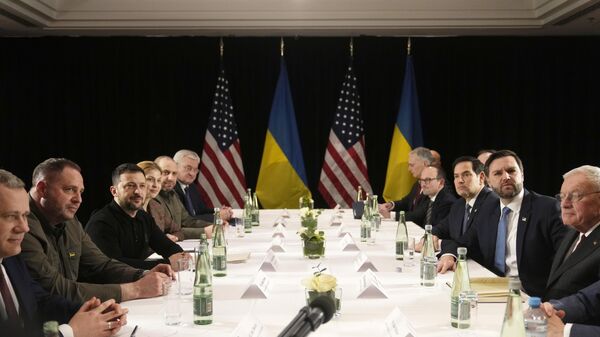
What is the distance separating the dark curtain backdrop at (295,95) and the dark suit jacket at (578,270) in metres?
5.11

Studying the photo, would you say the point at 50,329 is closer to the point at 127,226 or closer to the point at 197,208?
the point at 127,226

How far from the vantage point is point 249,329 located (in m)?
1.84

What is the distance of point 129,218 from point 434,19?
14.7 ft

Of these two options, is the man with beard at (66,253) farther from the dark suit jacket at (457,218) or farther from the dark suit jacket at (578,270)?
the dark suit jacket at (457,218)

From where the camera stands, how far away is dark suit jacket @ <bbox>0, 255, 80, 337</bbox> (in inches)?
82.4

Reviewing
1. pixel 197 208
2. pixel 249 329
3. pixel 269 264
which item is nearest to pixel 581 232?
pixel 269 264

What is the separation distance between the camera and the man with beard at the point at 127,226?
3564mm

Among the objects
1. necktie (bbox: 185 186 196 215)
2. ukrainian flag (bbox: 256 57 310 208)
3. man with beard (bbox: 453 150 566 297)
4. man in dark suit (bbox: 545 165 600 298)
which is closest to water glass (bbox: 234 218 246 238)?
necktie (bbox: 185 186 196 215)

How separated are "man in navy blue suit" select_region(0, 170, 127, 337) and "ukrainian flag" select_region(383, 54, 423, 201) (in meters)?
5.24

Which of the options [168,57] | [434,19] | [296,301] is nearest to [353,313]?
[296,301]

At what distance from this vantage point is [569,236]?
9.30 ft

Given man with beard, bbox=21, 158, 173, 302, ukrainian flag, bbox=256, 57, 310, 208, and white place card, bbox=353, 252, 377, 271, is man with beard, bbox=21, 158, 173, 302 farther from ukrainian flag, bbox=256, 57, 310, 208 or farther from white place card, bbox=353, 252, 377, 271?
ukrainian flag, bbox=256, 57, 310, 208

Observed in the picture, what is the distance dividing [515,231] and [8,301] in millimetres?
2701

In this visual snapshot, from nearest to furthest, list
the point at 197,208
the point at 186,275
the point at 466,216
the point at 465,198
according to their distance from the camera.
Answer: the point at 186,275 → the point at 466,216 → the point at 465,198 → the point at 197,208
